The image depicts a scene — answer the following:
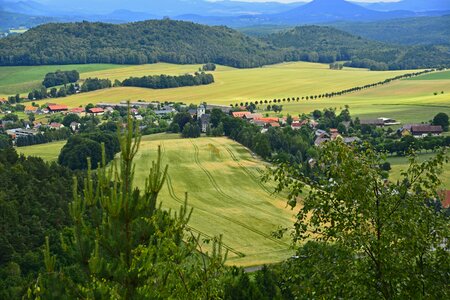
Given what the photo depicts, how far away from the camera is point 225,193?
52906 mm

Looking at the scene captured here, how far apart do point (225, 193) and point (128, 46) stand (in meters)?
132

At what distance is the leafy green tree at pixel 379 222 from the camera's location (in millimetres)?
11266

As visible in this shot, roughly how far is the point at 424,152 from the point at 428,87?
200ft

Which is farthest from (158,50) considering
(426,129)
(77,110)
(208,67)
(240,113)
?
(426,129)

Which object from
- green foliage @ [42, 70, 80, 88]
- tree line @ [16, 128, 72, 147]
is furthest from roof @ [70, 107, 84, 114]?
green foliage @ [42, 70, 80, 88]

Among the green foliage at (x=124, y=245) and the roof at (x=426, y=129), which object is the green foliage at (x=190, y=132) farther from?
the green foliage at (x=124, y=245)

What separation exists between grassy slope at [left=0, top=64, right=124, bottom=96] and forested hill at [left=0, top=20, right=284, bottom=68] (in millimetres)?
5578

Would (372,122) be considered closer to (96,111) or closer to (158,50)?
(96,111)

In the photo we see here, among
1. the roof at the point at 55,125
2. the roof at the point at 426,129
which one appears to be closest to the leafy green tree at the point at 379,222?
the roof at the point at 426,129

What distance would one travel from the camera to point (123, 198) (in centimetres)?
1371

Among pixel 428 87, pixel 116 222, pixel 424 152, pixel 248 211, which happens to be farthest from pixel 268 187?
Result: pixel 428 87

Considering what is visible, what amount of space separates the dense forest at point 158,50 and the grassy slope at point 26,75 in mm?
5620

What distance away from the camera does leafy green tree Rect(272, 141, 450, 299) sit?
1127cm

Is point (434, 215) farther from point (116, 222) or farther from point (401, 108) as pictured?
point (401, 108)
